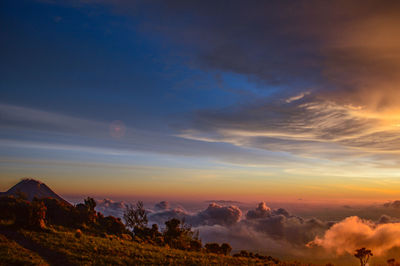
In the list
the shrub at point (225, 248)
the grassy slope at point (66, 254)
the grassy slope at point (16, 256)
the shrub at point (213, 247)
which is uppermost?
the grassy slope at point (16, 256)

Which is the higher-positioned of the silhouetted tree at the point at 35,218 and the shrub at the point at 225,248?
the silhouetted tree at the point at 35,218

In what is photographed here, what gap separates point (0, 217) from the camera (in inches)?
1309

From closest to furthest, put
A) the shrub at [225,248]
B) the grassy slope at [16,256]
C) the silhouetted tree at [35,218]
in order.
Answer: the grassy slope at [16,256]
the silhouetted tree at [35,218]
the shrub at [225,248]

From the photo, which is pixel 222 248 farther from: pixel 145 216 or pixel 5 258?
pixel 5 258

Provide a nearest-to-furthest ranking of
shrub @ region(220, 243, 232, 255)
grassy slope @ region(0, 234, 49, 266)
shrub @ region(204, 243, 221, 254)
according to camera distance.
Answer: grassy slope @ region(0, 234, 49, 266) → shrub @ region(204, 243, 221, 254) → shrub @ region(220, 243, 232, 255)

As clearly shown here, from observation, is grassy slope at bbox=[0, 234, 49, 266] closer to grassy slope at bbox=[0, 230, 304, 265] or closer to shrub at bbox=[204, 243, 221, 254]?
grassy slope at bbox=[0, 230, 304, 265]

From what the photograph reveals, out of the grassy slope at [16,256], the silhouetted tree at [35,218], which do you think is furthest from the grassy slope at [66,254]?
the silhouetted tree at [35,218]

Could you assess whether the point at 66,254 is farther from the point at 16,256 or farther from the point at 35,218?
the point at 35,218

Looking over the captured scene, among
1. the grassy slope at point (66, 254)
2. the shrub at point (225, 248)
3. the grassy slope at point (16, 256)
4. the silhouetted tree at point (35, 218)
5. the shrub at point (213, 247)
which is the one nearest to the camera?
the grassy slope at point (16, 256)

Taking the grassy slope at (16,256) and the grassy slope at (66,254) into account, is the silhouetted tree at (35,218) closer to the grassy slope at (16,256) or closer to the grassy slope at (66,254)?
the grassy slope at (66,254)

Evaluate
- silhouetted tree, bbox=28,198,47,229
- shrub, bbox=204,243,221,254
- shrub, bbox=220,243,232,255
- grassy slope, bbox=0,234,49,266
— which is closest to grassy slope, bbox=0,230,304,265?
grassy slope, bbox=0,234,49,266

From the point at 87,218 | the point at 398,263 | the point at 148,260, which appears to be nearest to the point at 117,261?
the point at 148,260

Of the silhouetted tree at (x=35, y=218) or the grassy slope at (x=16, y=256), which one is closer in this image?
the grassy slope at (x=16, y=256)

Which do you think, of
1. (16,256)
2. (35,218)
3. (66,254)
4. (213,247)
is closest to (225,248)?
(213,247)
